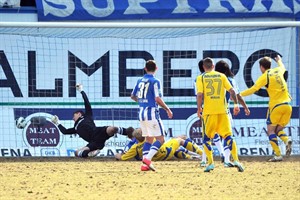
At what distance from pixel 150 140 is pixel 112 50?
4.13 m

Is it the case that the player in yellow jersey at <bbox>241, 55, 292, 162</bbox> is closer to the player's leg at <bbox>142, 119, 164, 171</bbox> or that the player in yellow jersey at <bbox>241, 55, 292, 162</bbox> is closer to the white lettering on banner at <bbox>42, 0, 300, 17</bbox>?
the player's leg at <bbox>142, 119, 164, 171</bbox>

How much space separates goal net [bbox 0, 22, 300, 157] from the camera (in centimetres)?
1942

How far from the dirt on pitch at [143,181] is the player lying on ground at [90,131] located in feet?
3.73

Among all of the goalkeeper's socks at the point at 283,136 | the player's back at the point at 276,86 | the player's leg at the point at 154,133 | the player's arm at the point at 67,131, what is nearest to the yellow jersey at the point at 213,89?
the player's leg at the point at 154,133

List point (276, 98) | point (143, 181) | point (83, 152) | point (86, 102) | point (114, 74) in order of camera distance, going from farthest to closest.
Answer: point (114, 74) → point (83, 152) → point (86, 102) → point (276, 98) → point (143, 181)

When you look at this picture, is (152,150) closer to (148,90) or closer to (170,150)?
(148,90)

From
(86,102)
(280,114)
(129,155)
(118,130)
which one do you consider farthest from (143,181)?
Result: (118,130)

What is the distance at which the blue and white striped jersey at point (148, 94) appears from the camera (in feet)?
50.9

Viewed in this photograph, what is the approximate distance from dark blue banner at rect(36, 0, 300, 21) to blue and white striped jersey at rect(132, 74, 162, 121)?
4.56 meters

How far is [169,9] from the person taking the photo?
20156mm

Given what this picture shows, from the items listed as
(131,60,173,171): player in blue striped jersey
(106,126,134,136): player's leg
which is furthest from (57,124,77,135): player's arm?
(131,60,173,171): player in blue striped jersey

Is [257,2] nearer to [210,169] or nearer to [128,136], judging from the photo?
[128,136]

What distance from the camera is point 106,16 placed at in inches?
787

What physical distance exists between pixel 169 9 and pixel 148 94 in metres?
4.92
